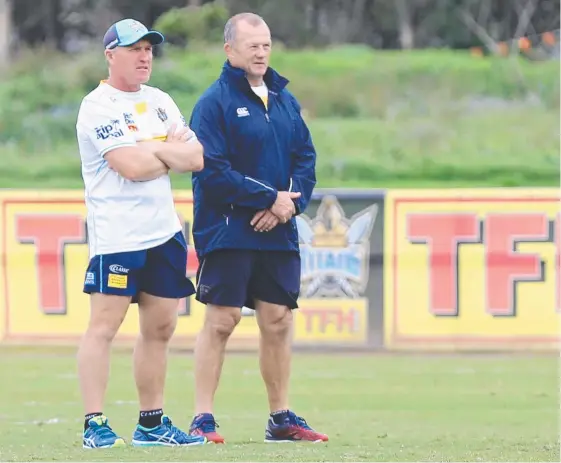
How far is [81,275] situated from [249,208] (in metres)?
6.93

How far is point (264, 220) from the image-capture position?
7.53 m

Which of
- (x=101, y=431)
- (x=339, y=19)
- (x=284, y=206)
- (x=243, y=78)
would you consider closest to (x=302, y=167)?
(x=284, y=206)

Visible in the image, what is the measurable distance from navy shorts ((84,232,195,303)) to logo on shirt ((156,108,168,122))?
57cm

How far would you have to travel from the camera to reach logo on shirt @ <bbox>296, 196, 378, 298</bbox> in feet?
46.1

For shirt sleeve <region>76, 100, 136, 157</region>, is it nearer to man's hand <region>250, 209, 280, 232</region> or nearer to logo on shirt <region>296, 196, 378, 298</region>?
man's hand <region>250, 209, 280, 232</region>

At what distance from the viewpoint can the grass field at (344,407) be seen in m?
7.03

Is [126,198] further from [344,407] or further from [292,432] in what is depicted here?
[344,407]

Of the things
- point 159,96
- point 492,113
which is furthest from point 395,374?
point 492,113

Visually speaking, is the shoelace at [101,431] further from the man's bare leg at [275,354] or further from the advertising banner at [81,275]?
the advertising banner at [81,275]

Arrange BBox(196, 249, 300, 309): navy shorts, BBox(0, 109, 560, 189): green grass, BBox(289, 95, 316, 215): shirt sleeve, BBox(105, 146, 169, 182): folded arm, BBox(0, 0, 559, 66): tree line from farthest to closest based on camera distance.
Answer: BBox(0, 0, 559, 66): tree line → BBox(0, 109, 560, 189): green grass → BBox(289, 95, 316, 215): shirt sleeve → BBox(196, 249, 300, 309): navy shorts → BBox(105, 146, 169, 182): folded arm

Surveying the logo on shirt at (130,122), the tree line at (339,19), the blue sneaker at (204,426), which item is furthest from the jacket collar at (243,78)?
the tree line at (339,19)

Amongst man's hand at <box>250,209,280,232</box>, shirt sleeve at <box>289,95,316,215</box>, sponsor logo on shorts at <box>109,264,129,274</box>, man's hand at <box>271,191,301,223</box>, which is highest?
shirt sleeve at <box>289,95,316,215</box>

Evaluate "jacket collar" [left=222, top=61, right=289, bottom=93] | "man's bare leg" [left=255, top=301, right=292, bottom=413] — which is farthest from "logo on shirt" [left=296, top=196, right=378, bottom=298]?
"jacket collar" [left=222, top=61, right=289, bottom=93]

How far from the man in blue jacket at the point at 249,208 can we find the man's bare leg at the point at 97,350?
27.6 inches
